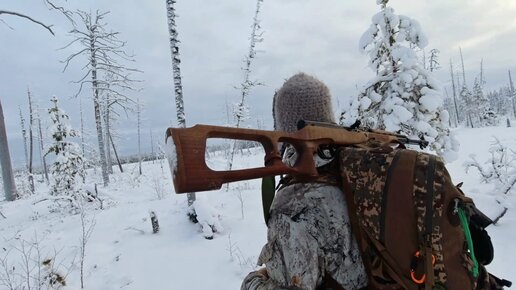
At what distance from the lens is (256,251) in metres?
6.48

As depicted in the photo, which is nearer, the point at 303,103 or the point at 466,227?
the point at 466,227

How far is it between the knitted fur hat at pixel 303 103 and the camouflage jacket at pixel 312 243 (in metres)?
0.47

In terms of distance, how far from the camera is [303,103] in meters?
1.74

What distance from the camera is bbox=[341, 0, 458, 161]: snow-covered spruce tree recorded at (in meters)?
6.76

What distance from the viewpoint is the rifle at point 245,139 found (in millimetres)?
951

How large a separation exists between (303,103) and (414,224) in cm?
80

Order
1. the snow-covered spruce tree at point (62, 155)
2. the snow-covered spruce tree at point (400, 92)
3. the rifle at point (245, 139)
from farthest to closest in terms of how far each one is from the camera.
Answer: the snow-covered spruce tree at point (62, 155)
the snow-covered spruce tree at point (400, 92)
the rifle at point (245, 139)

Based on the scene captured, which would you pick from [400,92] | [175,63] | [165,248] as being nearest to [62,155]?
[175,63]

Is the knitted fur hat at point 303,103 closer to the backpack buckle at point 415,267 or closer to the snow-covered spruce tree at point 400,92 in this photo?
the backpack buckle at point 415,267

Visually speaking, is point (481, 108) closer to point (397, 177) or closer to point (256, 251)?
point (256, 251)

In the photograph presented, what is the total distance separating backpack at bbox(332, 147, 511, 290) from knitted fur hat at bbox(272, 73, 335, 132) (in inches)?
19.5

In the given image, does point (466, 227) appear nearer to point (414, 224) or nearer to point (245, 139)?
point (414, 224)

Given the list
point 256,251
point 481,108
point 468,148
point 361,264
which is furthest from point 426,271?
point 481,108

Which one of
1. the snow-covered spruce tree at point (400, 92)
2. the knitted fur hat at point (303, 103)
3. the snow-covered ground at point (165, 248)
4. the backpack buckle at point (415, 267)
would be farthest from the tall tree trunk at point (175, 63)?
the backpack buckle at point (415, 267)
